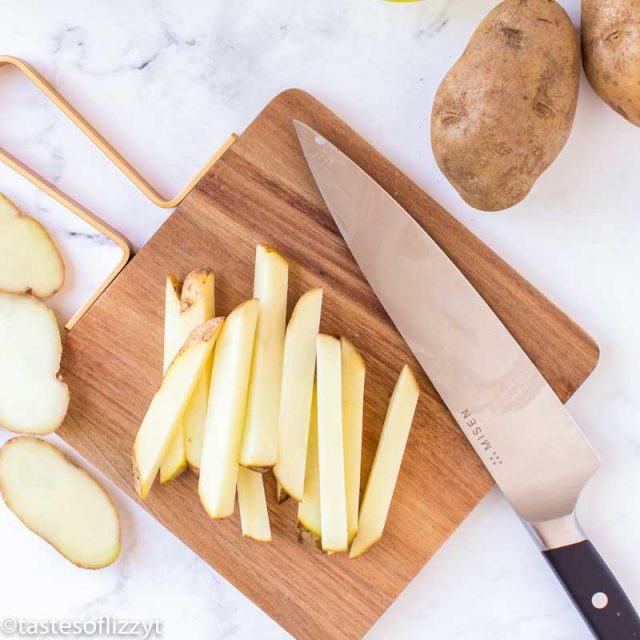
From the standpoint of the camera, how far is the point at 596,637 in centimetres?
119

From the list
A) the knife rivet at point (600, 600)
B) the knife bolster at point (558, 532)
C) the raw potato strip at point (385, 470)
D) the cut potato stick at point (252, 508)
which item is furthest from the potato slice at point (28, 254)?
the knife rivet at point (600, 600)

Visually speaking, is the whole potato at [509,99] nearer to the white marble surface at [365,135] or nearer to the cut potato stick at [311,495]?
the white marble surface at [365,135]

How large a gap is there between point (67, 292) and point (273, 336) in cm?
41

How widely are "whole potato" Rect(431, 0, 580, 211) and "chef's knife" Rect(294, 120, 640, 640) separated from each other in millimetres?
146

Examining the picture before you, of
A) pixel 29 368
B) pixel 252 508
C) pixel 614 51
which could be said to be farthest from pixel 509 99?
pixel 29 368

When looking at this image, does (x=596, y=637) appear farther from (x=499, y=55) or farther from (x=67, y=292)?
(x=67, y=292)

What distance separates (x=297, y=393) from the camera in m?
1.15

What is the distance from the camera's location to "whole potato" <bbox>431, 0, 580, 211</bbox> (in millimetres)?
1055

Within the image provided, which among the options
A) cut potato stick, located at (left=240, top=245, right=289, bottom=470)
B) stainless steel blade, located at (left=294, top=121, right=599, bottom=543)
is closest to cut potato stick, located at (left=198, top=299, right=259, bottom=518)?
cut potato stick, located at (left=240, top=245, right=289, bottom=470)

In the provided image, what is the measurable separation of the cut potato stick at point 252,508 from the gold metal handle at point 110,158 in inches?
15.5

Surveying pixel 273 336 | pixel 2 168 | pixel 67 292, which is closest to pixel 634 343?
pixel 273 336

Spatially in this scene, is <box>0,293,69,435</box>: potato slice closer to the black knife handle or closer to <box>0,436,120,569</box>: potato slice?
<box>0,436,120,569</box>: potato slice

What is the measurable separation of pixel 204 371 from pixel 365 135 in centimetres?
49

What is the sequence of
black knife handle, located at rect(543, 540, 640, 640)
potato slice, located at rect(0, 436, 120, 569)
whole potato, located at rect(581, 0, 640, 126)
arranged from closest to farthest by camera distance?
whole potato, located at rect(581, 0, 640, 126) → black knife handle, located at rect(543, 540, 640, 640) → potato slice, located at rect(0, 436, 120, 569)
